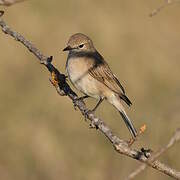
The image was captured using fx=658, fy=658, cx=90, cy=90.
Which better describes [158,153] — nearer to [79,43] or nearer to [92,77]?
[92,77]

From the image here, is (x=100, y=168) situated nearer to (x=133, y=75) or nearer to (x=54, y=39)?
(x=133, y=75)

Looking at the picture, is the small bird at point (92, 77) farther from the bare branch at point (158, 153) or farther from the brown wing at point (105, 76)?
the bare branch at point (158, 153)

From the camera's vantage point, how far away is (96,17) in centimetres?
1658

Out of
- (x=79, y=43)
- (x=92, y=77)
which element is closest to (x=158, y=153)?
(x=92, y=77)

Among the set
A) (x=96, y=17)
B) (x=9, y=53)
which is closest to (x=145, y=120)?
(x=9, y=53)

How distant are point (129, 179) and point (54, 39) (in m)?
13.8

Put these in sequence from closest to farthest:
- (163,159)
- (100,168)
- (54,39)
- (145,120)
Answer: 1. (163,159)
2. (100,168)
3. (145,120)
4. (54,39)

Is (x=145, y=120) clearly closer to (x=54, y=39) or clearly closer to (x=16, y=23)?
(x=54, y=39)

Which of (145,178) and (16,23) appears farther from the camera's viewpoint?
(16,23)

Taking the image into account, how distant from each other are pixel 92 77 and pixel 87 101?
4.96m

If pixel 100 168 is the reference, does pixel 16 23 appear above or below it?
above

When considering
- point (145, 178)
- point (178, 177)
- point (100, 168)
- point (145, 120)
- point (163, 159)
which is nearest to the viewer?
point (178, 177)

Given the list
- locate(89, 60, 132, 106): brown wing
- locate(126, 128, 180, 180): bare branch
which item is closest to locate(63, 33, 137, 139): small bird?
locate(89, 60, 132, 106): brown wing

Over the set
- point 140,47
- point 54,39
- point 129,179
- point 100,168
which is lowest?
point 129,179
